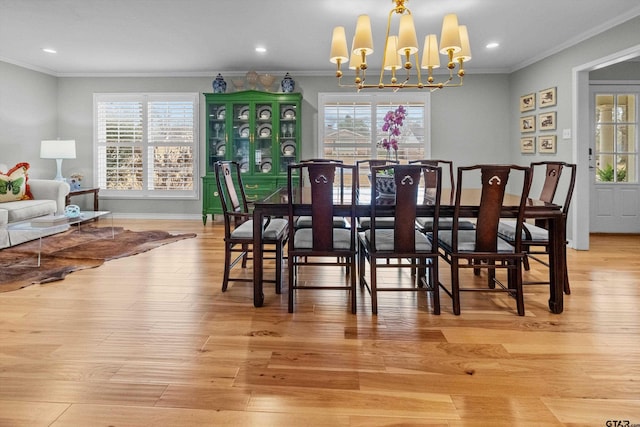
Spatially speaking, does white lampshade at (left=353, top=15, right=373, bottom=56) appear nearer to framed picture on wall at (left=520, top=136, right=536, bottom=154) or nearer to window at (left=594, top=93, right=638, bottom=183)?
framed picture on wall at (left=520, top=136, right=536, bottom=154)

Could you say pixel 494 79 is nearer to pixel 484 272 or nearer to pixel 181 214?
pixel 484 272

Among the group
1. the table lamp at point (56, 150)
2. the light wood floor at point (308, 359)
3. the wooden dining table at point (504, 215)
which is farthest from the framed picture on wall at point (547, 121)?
the table lamp at point (56, 150)

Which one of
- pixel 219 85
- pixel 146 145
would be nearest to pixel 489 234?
pixel 219 85

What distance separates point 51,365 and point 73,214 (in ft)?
10.6

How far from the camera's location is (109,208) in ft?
23.7

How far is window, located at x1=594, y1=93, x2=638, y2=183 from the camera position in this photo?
225 inches

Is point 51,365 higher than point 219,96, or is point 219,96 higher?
point 219,96

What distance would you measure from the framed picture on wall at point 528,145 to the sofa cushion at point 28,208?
261 inches

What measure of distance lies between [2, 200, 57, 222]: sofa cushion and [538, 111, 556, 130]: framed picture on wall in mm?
6604

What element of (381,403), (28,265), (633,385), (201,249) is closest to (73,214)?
(28,265)

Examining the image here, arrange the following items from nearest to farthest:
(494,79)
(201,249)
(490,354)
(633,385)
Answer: (633,385) → (490,354) → (201,249) → (494,79)

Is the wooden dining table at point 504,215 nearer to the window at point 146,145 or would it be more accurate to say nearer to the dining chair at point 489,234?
the dining chair at point 489,234

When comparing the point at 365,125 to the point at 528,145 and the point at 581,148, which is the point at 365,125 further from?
the point at 581,148

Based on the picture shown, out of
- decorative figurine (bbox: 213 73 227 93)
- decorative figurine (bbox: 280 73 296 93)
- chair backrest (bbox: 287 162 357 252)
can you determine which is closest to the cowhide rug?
chair backrest (bbox: 287 162 357 252)
